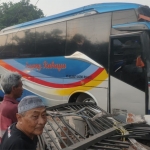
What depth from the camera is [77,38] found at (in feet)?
22.5

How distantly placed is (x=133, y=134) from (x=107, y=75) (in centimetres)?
304

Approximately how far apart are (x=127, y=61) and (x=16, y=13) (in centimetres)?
2366

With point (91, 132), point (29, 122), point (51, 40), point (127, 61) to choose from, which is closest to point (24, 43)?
point (51, 40)

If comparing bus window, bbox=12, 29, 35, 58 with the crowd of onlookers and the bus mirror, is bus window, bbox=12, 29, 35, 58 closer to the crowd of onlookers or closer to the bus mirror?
the bus mirror

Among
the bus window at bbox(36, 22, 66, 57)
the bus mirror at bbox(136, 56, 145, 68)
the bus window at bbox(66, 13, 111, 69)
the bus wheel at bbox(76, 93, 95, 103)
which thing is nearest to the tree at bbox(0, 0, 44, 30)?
the bus window at bbox(36, 22, 66, 57)

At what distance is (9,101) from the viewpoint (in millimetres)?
2643

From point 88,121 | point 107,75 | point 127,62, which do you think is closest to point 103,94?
A: point 107,75

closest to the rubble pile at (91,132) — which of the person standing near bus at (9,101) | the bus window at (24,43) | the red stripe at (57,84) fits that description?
the person standing near bus at (9,101)

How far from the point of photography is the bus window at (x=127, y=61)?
218 inches

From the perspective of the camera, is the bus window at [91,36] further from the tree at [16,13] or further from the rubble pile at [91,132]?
the tree at [16,13]

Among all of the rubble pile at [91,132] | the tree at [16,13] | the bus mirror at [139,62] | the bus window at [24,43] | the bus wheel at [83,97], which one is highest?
the tree at [16,13]

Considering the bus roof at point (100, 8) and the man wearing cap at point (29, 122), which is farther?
the bus roof at point (100, 8)

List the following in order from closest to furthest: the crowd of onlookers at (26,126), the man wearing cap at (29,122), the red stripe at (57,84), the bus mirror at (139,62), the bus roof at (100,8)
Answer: the crowd of onlookers at (26,126) < the man wearing cap at (29,122) < the bus mirror at (139,62) < the bus roof at (100,8) < the red stripe at (57,84)

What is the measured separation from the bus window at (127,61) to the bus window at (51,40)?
1.85 metres
